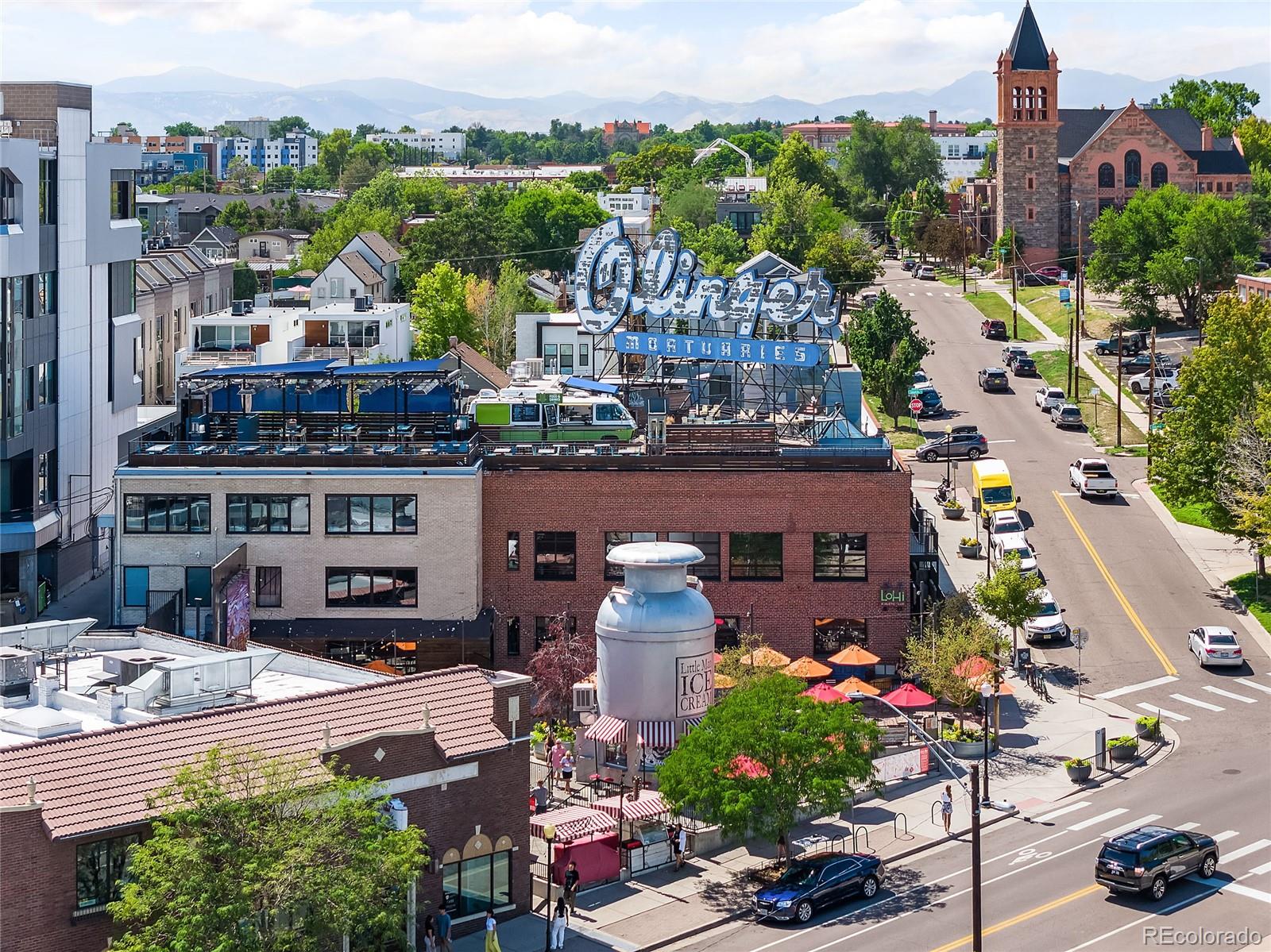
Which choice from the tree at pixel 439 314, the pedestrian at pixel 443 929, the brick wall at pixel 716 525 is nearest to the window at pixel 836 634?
the brick wall at pixel 716 525

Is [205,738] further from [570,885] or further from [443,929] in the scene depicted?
[570,885]

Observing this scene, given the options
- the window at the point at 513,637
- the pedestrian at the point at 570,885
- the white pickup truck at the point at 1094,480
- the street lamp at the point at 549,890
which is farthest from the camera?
the white pickup truck at the point at 1094,480

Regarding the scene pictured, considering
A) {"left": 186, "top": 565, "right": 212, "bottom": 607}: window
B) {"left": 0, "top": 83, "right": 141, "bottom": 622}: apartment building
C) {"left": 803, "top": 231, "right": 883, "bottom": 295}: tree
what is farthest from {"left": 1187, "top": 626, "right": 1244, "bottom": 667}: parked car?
{"left": 803, "top": 231, "right": 883, "bottom": 295}: tree

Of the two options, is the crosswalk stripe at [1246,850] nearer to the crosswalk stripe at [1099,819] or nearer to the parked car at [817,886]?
the crosswalk stripe at [1099,819]

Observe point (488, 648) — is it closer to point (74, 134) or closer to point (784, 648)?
point (784, 648)

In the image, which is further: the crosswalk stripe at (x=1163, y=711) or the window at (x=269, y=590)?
the window at (x=269, y=590)

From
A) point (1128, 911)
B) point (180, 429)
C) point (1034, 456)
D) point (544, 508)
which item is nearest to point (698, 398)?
point (544, 508)

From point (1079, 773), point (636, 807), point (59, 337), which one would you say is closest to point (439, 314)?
point (59, 337)
